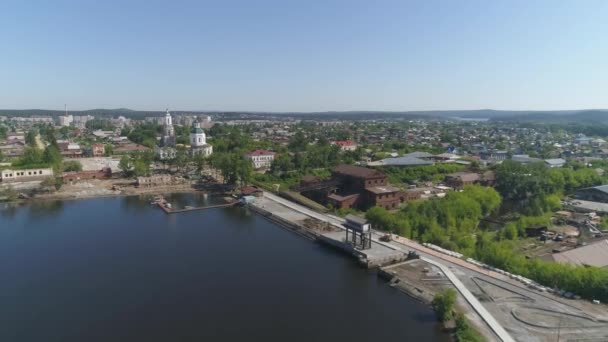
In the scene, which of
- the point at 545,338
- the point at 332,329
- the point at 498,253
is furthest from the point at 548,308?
the point at 332,329

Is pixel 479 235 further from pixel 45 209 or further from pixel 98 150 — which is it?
pixel 98 150

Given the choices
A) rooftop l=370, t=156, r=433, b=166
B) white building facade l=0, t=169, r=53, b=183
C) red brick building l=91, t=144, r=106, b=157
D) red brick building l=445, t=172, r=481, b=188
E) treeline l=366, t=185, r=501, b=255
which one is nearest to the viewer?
treeline l=366, t=185, r=501, b=255

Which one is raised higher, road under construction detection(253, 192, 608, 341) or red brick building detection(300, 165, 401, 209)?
red brick building detection(300, 165, 401, 209)

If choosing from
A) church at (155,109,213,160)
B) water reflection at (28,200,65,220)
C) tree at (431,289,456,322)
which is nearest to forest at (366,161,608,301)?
tree at (431,289,456,322)

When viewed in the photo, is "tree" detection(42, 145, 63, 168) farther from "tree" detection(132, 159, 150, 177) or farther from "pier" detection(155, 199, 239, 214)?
"pier" detection(155, 199, 239, 214)

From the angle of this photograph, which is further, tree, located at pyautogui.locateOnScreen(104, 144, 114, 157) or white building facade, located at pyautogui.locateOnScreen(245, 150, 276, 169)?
tree, located at pyautogui.locateOnScreen(104, 144, 114, 157)

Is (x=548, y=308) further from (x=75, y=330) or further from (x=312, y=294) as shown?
(x=75, y=330)

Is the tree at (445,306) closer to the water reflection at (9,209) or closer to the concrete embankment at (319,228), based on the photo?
the concrete embankment at (319,228)

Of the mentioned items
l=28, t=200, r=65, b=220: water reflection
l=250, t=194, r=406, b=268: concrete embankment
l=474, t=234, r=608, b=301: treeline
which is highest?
l=474, t=234, r=608, b=301: treeline

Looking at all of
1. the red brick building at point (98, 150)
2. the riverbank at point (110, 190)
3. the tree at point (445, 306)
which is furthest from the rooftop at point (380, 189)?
the red brick building at point (98, 150)

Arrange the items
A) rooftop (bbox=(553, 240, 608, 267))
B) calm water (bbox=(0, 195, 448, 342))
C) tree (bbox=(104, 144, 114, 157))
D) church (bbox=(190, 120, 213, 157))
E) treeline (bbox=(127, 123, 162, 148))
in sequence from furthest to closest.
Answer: treeline (bbox=(127, 123, 162, 148)), tree (bbox=(104, 144, 114, 157)), church (bbox=(190, 120, 213, 157)), rooftop (bbox=(553, 240, 608, 267)), calm water (bbox=(0, 195, 448, 342))
